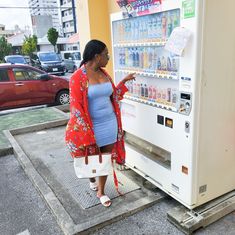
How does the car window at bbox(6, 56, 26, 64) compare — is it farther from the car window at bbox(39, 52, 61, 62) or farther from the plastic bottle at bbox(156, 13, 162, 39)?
the plastic bottle at bbox(156, 13, 162, 39)

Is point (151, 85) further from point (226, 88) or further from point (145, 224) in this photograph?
point (145, 224)

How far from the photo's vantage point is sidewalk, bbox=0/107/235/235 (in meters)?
2.45

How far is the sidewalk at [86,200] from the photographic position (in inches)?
96.3

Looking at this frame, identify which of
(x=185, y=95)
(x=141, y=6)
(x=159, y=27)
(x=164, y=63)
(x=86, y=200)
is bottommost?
(x=86, y=200)

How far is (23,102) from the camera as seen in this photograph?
24.0 feet

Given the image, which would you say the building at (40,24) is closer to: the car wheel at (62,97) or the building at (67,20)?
the building at (67,20)

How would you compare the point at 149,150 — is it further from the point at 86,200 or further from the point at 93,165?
the point at 86,200

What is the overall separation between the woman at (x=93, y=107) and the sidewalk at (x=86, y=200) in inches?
8.9

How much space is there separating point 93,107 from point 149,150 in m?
0.94

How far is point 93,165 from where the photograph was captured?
2648 millimetres

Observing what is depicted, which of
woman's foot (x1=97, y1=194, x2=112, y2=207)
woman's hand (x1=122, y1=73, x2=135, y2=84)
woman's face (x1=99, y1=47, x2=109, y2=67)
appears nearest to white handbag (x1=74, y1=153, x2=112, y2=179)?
woman's foot (x1=97, y1=194, x2=112, y2=207)

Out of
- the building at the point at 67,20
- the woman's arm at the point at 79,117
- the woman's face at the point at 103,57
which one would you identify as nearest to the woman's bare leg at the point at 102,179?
the woman's arm at the point at 79,117

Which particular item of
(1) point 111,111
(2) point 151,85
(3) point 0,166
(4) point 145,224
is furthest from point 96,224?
(3) point 0,166

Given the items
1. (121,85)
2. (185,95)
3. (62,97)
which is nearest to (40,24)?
(62,97)
